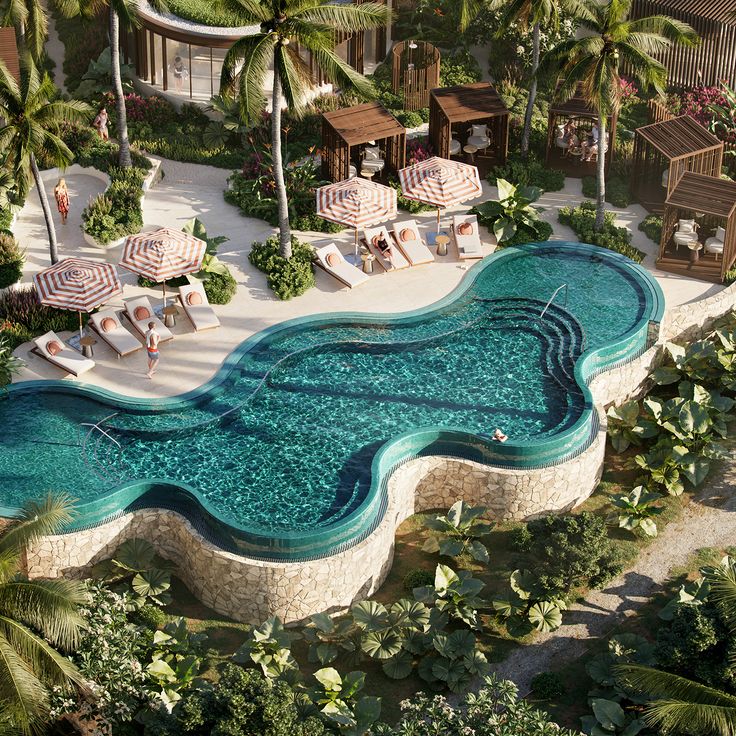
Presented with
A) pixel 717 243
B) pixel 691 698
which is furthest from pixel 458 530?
pixel 717 243

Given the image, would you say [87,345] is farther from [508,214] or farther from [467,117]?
[467,117]

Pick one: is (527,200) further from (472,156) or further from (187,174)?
(187,174)

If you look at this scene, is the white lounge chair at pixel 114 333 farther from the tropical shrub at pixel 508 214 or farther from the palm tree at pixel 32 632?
the tropical shrub at pixel 508 214

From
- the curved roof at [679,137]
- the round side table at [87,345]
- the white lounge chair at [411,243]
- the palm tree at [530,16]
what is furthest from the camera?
the curved roof at [679,137]

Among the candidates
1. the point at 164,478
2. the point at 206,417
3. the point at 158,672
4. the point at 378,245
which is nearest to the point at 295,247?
the point at 378,245

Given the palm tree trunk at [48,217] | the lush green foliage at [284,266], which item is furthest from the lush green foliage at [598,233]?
the palm tree trunk at [48,217]

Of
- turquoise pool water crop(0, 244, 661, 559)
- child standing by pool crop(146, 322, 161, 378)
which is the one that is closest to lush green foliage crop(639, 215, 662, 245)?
turquoise pool water crop(0, 244, 661, 559)
